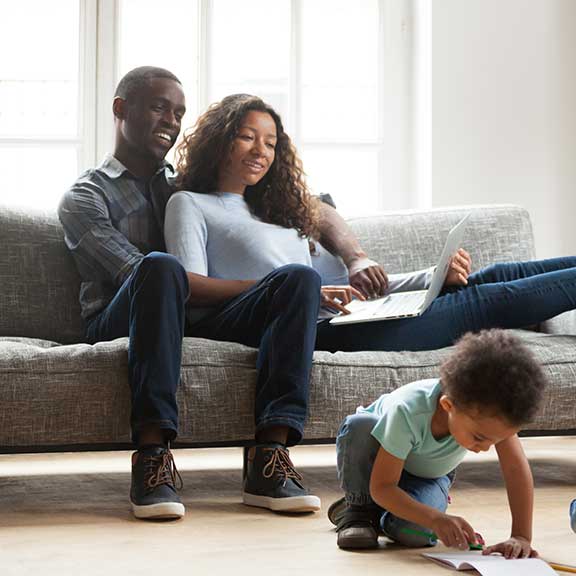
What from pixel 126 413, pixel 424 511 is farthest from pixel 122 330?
pixel 424 511

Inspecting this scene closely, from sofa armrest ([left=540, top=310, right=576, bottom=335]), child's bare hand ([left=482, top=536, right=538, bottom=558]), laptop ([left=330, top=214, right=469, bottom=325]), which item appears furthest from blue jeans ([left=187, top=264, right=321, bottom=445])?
sofa armrest ([left=540, top=310, right=576, bottom=335])

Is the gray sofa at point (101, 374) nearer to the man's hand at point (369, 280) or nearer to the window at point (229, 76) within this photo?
the man's hand at point (369, 280)

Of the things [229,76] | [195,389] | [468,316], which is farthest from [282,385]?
[229,76]

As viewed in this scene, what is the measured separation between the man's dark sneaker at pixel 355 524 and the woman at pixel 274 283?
157 millimetres

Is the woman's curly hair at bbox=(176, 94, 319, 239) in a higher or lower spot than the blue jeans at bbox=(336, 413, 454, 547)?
higher

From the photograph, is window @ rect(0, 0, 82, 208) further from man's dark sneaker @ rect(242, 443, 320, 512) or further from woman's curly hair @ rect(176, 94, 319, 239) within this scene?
man's dark sneaker @ rect(242, 443, 320, 512)

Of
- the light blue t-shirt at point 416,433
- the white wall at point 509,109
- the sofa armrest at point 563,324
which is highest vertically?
the white wall at point 509,109

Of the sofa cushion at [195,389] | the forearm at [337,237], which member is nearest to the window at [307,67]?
the forearm at [337,237]

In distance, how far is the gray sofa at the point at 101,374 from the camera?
2.00m

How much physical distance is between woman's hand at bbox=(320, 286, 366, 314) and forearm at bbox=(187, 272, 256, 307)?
0.62ft

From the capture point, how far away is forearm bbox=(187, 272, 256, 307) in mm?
2193

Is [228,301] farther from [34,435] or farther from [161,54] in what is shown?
[161,54]

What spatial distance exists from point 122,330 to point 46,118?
5.09 ft

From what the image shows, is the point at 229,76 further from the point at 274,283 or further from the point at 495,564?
the point at 495,564
